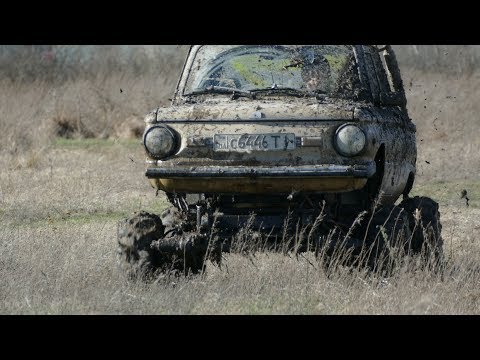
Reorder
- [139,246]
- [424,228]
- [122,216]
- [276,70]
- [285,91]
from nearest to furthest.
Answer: [139,246] → [285,91] → [276,70] → [424,228] → [122,216]

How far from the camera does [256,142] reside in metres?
8.91

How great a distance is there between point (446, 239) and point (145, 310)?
16.7 ft

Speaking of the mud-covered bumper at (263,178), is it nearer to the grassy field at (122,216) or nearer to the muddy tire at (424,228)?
the grassy field at (122,216)

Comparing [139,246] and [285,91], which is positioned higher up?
[285,91]

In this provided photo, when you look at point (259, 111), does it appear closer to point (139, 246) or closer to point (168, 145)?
point (168, 145)

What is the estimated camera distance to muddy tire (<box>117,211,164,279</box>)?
9359 mm

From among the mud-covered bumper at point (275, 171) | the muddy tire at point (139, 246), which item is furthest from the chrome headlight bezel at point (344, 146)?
the muddy tire at point (139, 246)

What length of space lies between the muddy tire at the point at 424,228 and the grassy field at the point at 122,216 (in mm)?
234

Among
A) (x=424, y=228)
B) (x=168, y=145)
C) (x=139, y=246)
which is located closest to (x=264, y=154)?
(x=168, y=145)

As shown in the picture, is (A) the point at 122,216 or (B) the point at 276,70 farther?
(A) the point at 122,216

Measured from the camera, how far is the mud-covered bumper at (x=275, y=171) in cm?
882

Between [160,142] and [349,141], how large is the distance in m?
1.38
